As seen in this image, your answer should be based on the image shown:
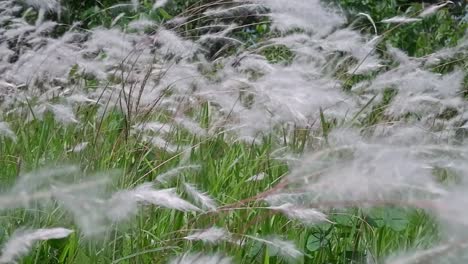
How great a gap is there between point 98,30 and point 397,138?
1186mm

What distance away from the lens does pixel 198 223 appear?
1348 mm

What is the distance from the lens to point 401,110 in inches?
82.1

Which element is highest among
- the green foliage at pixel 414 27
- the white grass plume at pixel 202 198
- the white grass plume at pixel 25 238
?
the white grass plume at pixel 25 238

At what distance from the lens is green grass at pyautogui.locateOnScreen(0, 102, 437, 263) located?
3.99 ft

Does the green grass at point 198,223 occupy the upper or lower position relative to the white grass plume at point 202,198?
lower

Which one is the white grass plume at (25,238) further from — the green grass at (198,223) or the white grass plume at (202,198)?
the white grass plume at (202,198)

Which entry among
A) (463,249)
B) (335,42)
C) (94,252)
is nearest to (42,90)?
(335,42)

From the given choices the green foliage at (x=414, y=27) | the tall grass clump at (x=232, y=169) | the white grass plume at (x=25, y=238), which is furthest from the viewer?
the green foliage at (x=414, y=27)

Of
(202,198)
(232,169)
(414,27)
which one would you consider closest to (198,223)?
(202,198)

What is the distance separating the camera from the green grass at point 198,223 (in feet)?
→ 3.99

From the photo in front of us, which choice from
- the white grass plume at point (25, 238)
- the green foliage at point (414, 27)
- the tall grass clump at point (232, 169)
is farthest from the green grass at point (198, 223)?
the green foliage at point (414, 27)

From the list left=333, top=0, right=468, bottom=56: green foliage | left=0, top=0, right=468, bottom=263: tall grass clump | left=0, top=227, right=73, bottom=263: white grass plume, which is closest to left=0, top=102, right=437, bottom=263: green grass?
left=0, top=0, right=468, bottom=263: tall grass clump

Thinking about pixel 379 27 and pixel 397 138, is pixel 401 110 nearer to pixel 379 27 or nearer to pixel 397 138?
pixel 397 138

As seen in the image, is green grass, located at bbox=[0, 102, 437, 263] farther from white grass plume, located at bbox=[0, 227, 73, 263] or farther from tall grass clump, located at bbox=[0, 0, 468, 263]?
white grass plume, located at bbox=[0, 227, 73, 263]
